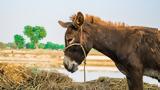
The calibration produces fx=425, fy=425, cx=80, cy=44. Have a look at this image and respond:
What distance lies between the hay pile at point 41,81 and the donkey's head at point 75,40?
7.57 feet

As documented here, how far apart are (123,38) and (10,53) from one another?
1160 cm

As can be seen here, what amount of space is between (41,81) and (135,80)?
2790 millimetres

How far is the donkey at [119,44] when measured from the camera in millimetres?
5539

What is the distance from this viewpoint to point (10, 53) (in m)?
16.8

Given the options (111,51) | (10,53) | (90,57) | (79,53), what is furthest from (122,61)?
(10,53)

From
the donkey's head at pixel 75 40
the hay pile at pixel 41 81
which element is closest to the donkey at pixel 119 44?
the donkey's head at pixel 75 40

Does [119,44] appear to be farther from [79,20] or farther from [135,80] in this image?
[79,20]

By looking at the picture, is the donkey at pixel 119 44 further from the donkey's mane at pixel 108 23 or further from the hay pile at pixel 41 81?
the hay pile at pixel 41 81

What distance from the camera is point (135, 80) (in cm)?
564

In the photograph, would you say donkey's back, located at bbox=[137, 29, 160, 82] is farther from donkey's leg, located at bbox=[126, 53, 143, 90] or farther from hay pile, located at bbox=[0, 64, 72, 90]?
hay pile, located at bbox=[0, 64, 72, 90]

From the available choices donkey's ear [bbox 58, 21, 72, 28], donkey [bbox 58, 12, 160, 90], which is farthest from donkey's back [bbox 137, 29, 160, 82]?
donkey's ear [bbox 58, 21, 72, 28]

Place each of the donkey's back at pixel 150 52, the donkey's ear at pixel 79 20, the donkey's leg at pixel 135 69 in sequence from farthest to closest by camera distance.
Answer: the donkey's back at pixel 150 52, the donkey's leg at pixel 135 69, the donkey's ear at pixel 79 20

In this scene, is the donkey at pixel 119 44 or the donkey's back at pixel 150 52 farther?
the donkey's back at pixel 150 52

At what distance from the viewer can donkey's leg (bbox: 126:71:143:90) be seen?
5.61m
